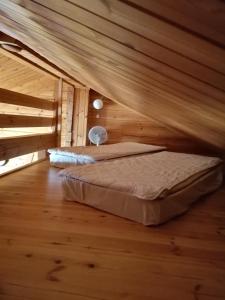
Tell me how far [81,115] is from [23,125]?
203cm

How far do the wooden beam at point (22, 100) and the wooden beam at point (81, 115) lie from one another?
2.78 ft

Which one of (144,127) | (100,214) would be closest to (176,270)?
(100,214)

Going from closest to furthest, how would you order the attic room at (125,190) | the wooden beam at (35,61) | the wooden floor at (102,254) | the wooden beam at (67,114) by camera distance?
1. the attic room at (125,190)
2. the wooden floor at (102,254)
3. the wooden beam at (35,61)
4. the wooden beam at (67,114)

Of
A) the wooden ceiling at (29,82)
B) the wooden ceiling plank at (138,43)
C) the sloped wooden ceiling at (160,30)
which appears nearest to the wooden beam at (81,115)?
the wooden ceiling at (29,82)

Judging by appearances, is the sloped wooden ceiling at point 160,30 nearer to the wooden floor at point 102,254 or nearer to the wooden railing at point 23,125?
the wooden floor at point 102,254

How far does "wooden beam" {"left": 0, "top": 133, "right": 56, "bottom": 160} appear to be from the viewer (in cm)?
360

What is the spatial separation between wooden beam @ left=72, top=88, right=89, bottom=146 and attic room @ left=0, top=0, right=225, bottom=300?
74.1 inches

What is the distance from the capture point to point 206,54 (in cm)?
90

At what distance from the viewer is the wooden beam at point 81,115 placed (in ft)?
19.6

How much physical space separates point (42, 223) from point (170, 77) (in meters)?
1.45

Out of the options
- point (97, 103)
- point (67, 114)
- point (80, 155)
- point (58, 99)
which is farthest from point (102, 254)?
point (67, 114)

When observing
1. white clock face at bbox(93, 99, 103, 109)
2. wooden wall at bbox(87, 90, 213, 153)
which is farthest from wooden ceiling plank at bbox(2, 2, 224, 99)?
wooden wall at bbox(87, 90, 213, 153)

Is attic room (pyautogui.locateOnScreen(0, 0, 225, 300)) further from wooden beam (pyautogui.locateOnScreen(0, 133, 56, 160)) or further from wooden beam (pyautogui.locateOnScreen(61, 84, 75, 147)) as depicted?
wooden beam (pyautogui.locateOnScreen(61, 84, 75, 147))

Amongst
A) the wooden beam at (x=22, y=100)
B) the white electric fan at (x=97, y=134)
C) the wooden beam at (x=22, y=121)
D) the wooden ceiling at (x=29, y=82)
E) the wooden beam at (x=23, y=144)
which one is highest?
the wooden ceiling at (x=29, y=82)
